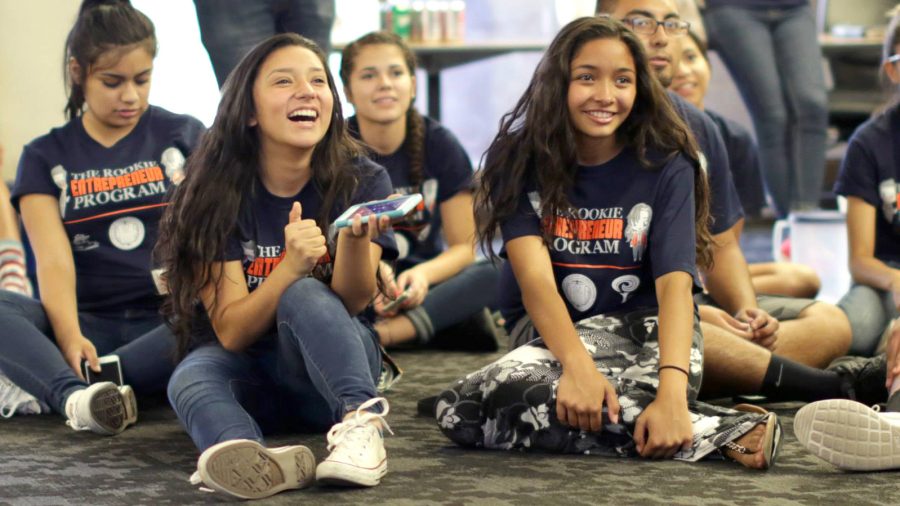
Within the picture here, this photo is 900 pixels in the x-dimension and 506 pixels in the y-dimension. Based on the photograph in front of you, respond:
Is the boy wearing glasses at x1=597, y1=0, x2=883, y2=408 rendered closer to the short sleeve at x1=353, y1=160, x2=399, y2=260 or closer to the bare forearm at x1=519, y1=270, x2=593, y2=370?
the bare forearm at x1=519, y1=270, x2=593, y2=370

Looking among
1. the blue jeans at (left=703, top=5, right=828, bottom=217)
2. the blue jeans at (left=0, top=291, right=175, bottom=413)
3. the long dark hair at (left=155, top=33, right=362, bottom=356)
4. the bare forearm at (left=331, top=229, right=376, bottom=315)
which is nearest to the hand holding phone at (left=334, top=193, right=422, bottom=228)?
the bare forearm at (left=331, top=229, right=376, bottom=315)

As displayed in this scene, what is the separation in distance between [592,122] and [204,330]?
651 mm

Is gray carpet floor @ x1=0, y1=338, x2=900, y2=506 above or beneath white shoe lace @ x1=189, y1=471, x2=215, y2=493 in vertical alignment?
beneath

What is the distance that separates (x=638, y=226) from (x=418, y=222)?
3.30 ft

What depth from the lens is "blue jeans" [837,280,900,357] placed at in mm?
2291

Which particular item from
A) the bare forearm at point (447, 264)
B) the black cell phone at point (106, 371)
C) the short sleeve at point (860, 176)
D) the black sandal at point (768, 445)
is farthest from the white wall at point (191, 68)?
the black sandal at point (768, 445)

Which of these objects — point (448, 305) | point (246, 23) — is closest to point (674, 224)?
point (448, 305)

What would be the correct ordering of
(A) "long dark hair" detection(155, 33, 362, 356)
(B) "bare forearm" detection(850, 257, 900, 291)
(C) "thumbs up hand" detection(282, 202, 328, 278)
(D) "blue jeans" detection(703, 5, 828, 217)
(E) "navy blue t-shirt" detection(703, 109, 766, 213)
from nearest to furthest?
1. (C) "thumbs up hand" detection(282, 202, 328, 278)
2. (A) "long dark hair" detection(155, 33, 362, 356)
3. (B) "bare forearm" detection(850, 257, 900, 291)
4. (E) "navy blue t-shirt" detection(703, 109, 766, 213)
5. (D) "blue jeans" detection(703, 5, 828, 217)

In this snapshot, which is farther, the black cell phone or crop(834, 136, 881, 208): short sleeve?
crop(834, 136, 881, 208): short sleeve

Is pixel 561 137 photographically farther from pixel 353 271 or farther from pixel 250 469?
pixel 250 469

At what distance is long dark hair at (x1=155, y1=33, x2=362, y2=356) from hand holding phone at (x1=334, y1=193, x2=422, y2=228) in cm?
18

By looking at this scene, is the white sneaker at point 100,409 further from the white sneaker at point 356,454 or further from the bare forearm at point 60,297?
the white sneaker at point 356,454

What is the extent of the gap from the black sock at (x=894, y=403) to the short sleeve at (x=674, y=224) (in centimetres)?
32

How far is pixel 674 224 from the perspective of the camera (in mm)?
1770
